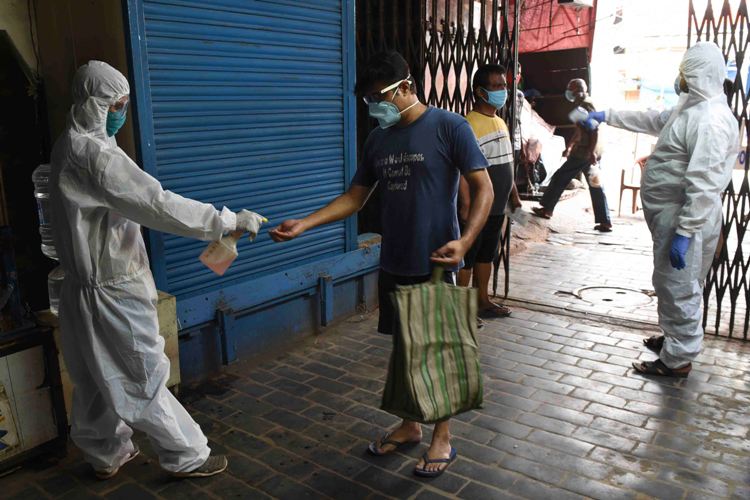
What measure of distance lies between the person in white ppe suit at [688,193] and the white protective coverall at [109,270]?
284 cm

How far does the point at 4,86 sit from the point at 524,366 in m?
3.78

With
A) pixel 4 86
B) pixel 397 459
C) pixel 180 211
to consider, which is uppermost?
pixel 4 86

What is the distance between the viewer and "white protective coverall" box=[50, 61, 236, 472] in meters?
2.58

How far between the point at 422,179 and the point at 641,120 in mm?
2644

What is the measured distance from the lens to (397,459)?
313cm

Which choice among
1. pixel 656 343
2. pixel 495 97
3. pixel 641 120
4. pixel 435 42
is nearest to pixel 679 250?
pixel 656 343

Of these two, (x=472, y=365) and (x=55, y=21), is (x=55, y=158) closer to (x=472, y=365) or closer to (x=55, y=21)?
(x=55, y=21)

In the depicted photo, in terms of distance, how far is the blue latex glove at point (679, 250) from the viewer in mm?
3781

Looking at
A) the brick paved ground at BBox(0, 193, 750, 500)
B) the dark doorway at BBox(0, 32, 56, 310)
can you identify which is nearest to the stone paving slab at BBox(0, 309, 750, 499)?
the brick paved ground at BBox(0, 193, 750, 500)

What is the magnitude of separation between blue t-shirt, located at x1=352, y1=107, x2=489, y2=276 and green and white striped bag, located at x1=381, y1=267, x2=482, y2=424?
337 millimetres

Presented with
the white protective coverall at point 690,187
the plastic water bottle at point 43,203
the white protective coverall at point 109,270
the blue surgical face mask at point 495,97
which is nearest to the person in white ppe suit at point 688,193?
the white protective coverall at point 690,187

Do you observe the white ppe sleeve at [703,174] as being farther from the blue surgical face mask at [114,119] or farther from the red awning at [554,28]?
the red awning at [554,28]

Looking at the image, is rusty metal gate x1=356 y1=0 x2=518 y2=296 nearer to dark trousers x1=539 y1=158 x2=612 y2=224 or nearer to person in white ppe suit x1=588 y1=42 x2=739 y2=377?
person in white ppe suit x1=588 y1=42 x2=739 y2=377

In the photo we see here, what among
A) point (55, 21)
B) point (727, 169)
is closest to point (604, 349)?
point (727, 169)
